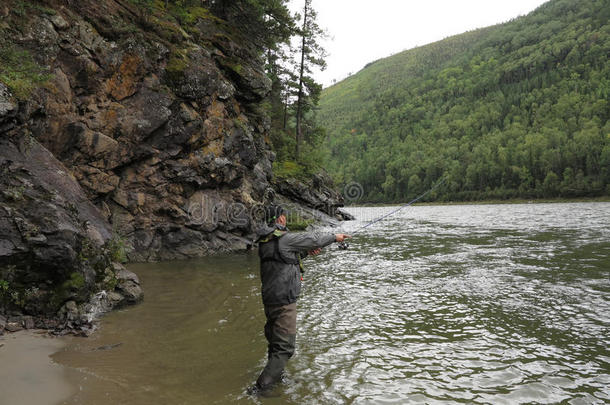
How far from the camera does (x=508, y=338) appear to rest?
23.5 ft

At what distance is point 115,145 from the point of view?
49.4ft

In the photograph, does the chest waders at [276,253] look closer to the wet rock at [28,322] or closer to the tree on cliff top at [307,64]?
the wet rock at [28,322]

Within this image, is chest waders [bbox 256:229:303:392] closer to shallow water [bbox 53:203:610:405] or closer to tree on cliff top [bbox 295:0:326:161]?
shallow water [bbox 53:203:610:405]

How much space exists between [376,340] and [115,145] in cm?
1336

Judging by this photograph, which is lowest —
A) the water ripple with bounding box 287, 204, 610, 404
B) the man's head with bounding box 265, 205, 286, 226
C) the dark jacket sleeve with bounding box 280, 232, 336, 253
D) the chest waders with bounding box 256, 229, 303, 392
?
the water ripple with bounding box 287, 204, 610, 404

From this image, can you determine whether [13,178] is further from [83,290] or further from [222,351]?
[222,351]

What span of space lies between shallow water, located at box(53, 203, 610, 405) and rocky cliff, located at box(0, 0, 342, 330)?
1975 mm

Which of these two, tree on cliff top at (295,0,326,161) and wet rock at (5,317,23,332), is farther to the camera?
tree on cliff top at (295,0,326,161)

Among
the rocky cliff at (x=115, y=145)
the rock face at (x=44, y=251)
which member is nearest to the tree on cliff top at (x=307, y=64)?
the rocky cliff at (x=115, y=145)

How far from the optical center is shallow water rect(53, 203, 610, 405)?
17.1 feet

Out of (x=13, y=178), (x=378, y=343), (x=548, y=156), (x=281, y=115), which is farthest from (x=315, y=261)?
(x=548, y=156)

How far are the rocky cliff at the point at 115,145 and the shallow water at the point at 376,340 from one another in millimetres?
1975

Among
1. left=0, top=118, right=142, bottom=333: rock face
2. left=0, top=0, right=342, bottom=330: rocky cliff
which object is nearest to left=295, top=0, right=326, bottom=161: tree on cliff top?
left=0, top=0, right=342, bottom=330: rocky cliff

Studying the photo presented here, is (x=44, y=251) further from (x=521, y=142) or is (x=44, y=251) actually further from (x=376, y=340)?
(x=521, y=142)
